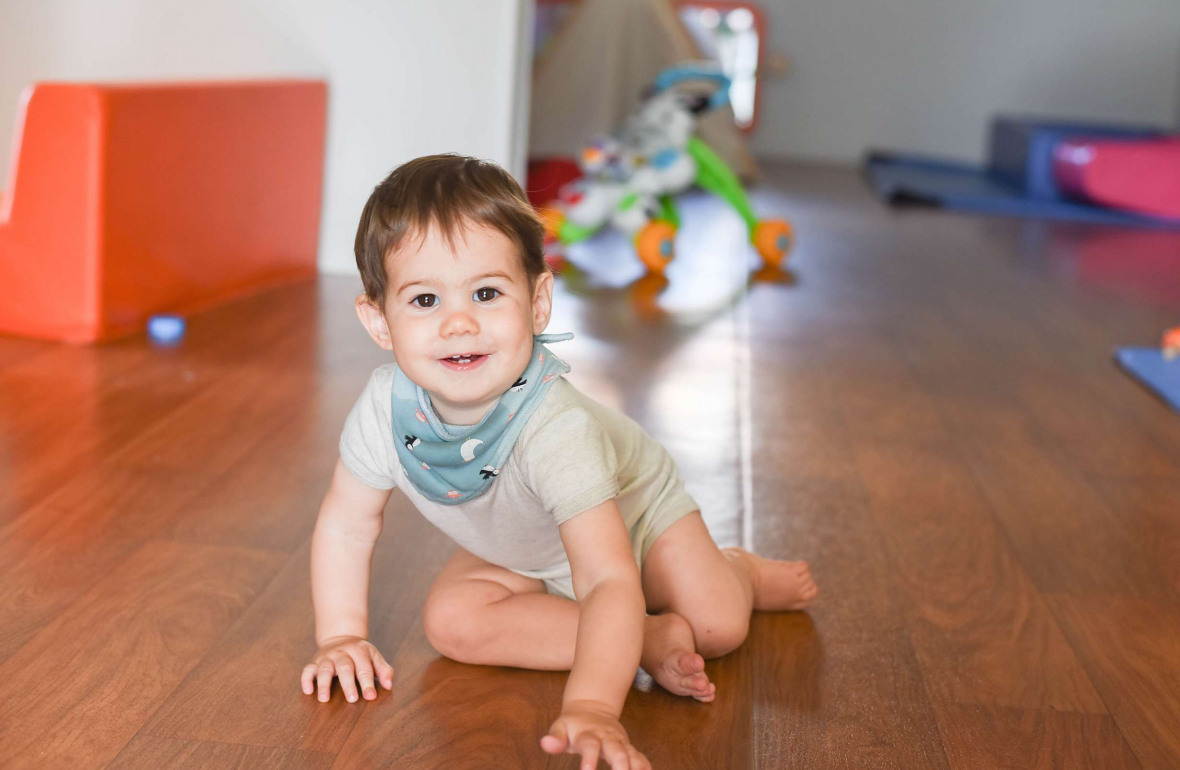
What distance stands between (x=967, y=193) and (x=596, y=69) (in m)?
1.46

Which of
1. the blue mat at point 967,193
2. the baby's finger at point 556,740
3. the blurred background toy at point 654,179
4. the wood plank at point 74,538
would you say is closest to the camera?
the baby's finger at point 556,740

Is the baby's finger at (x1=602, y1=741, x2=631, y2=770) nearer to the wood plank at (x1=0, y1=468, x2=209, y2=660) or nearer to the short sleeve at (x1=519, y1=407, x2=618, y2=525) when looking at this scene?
the short sleeve at (x1=519, y1=407, x2=618, y2=525)

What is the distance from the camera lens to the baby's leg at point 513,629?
99cm

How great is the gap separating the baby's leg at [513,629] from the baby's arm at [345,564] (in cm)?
6

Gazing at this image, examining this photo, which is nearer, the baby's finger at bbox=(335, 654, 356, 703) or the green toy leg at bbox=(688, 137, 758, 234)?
the baby's finger at bbox=(335, 654, 356, 703)

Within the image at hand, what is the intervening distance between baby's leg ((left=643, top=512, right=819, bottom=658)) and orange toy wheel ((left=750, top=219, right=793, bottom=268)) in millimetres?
2023

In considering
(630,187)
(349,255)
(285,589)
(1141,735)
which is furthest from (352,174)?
(1141,735)

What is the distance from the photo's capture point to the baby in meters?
0.84

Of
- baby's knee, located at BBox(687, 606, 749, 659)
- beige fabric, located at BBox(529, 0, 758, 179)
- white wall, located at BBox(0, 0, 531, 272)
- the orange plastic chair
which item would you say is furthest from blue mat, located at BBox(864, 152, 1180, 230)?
baby's knee, located at BBox(687, 606, 749, 659)

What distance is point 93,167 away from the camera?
188cm

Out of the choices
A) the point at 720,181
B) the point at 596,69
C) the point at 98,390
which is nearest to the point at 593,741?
the point at 98,390

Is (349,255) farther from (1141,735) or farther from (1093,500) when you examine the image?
(1141,735)

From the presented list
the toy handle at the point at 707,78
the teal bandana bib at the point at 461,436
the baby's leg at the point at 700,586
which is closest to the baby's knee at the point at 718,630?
the baby's leg at the point at 700,586

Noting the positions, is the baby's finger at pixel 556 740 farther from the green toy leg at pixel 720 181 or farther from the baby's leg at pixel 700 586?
the green toy leg at pixel 720 181
